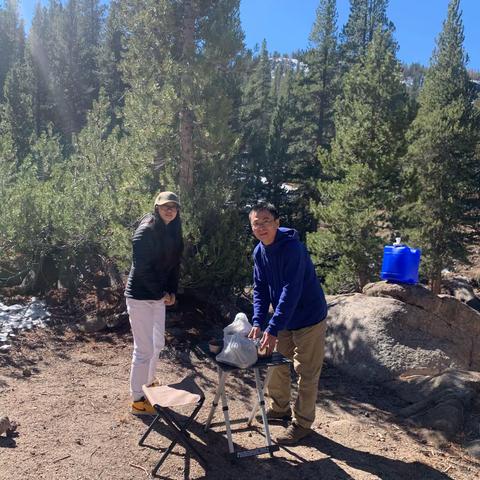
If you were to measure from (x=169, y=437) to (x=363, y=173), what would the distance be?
993 cm

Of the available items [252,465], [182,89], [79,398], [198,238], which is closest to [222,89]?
[182,89]

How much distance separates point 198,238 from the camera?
7.12 metres

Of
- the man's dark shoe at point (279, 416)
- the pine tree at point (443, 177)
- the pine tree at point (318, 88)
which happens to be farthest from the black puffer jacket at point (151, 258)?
the pine tree at point (318, 88)

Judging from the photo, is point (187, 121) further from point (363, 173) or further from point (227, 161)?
point (363, 173)

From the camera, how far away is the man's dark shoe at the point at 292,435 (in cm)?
410

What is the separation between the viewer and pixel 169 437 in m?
4.11

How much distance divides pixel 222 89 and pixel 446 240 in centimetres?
1711

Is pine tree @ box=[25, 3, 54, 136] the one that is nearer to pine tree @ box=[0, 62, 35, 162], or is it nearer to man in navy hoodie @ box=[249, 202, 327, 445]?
pine tree @ box=[0, 62, 35, 162]

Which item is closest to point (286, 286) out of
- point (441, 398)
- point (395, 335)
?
point (441, 398)

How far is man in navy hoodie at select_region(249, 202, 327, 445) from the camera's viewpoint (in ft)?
12.7

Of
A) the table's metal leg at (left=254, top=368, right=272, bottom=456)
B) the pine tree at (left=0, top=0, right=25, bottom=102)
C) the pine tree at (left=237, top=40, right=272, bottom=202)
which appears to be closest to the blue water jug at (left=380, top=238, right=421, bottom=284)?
the pine tree at (left=237, top=40, right=272, bottom=202)

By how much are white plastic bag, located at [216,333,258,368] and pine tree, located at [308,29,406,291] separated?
9.13 meters

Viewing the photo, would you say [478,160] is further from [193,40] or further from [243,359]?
[243,359]

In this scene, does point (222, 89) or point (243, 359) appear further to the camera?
point (222, 89)
